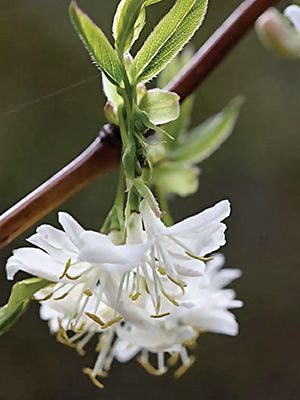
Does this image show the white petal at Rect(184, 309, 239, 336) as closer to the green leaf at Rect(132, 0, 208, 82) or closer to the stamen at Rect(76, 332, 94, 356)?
the stamen at Rect(76, 332, 94, 356)

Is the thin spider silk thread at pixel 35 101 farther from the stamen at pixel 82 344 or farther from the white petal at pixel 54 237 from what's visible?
the white petal at pixel 54 237

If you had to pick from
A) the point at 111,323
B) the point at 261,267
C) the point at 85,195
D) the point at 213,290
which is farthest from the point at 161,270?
the point at 261,267

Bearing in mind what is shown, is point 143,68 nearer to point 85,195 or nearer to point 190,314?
point 190,314

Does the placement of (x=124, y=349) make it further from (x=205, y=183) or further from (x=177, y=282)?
(x=205, y=183)

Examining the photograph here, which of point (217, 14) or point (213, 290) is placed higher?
point (217, 14)

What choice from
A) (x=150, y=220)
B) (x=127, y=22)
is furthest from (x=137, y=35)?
(x=150, y=220)

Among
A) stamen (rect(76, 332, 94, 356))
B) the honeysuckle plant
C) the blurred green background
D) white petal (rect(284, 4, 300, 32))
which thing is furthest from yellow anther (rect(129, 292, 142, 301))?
the blurred green background

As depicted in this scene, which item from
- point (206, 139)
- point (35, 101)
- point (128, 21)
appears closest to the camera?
point (128, 21)
